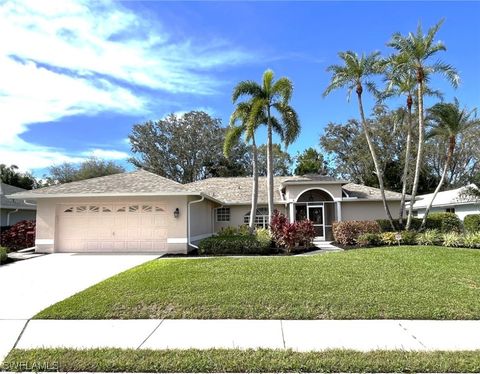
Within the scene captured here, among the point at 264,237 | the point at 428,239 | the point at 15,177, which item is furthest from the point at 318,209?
the point at 15,177

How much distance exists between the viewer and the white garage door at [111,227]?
1603 centimetres

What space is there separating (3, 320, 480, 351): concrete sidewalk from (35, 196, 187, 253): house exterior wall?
374 inches

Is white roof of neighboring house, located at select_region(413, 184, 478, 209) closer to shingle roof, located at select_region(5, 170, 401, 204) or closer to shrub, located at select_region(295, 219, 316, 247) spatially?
shingle roof, located at select_region(5, 170, 401, 204)

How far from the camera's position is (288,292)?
7449 millimetres

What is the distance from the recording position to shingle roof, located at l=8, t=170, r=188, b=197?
51.5ft

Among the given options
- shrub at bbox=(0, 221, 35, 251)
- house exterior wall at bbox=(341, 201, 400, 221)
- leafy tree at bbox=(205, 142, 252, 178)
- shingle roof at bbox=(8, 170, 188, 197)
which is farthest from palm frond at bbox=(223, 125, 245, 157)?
leafy tree at bbox=(205, 142, 252, 178)

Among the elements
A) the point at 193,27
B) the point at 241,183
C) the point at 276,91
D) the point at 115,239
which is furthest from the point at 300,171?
the point at 193,27

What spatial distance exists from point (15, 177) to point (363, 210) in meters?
36.5

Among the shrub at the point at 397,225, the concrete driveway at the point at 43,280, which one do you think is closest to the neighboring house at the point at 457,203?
the shrub at the point at 397,225

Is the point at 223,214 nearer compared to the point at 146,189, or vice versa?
the point at 146,189

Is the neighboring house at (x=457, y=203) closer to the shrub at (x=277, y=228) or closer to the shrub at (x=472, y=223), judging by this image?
the shrub at (x=472, y=223)

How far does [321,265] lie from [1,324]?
7520mm

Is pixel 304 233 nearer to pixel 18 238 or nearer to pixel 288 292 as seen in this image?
pixel 288 292

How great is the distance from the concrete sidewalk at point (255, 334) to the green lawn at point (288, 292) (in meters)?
0.31
